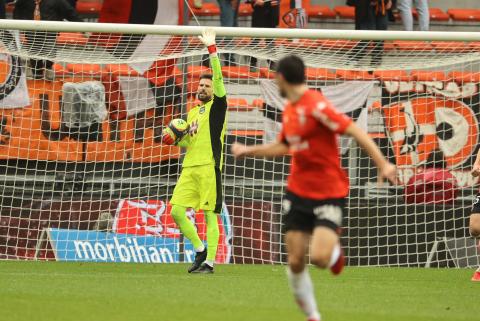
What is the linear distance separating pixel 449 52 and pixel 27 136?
19.1 ft

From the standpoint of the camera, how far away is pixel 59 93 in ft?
46.1

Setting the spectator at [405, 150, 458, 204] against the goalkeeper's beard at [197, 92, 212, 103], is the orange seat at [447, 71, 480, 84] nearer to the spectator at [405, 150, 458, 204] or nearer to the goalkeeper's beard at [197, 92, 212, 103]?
the spectator at [405, 150, 458, 204]

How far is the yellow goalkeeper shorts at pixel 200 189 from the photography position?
1138cm

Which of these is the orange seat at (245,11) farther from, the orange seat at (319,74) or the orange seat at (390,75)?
the orange seat at (390,75)

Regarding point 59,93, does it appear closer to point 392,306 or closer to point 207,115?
point 207,115

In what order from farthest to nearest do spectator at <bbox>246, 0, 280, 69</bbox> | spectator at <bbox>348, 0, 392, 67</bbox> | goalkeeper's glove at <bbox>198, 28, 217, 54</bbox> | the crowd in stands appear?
spectator at <bbox>348, 0, 392, 67</bbox>, spectator at <bbox>246, 0, 280, 69</bbox>, the crowd in stands, goalkeeper's glove at <bbox>198, 28, 217, 54</bbox>

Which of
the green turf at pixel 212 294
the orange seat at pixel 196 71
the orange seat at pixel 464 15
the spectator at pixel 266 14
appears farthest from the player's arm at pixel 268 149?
the orange seat at pixel 464 15

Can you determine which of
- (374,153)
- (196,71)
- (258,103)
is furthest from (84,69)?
(374,153)

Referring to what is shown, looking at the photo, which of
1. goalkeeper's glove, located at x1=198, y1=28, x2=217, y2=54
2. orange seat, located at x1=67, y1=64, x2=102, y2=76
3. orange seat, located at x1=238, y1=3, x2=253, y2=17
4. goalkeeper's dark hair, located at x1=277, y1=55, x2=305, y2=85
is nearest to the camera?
goalkeeper's dark hair, located at x1=277, y1=55, x2=305, y2=85

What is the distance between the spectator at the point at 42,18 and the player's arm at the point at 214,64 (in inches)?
126

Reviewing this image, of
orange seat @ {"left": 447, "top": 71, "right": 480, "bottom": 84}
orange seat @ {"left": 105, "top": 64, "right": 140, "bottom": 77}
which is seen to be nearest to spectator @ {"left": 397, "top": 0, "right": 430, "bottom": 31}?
orange seat @ {"left": 447, "top": 71, "right": 480, "bottom": 84}

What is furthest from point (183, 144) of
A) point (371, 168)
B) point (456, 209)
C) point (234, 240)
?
point (456, 209)

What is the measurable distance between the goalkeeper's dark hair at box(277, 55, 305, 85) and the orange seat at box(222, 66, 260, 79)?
7.26 m

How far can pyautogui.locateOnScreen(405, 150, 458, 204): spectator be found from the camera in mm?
14234
